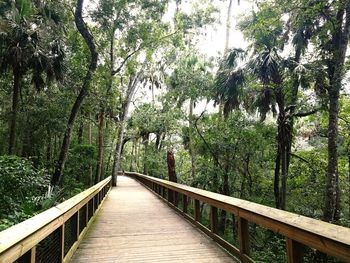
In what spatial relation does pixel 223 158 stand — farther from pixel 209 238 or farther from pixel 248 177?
pixel 209 238

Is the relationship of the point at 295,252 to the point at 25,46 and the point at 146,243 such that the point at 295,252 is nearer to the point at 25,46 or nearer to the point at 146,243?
the point at 146,243

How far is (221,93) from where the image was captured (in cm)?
1080

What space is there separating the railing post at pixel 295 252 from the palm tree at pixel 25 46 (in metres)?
11.0

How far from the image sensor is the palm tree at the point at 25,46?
997cm

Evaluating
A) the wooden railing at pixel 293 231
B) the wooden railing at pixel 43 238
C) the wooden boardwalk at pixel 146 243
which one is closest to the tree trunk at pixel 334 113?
the wooden boardwalk at pixel 146 243

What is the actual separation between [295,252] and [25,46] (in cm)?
1166

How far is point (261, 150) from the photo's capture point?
11250 millimetres

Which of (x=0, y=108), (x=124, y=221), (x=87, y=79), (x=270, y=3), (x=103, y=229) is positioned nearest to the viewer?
(x=103, y=229)

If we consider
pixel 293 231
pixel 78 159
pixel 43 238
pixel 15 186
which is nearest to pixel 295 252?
pixel 293 231

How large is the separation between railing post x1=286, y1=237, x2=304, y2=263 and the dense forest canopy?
12.8ft

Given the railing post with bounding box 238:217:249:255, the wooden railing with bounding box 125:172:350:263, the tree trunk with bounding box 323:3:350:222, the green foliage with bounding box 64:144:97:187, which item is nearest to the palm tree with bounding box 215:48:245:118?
the tree trunk with bounding box 323:3:350:222

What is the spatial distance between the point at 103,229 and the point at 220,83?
748cm

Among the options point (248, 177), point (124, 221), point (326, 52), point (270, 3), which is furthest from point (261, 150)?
point (124, 221)

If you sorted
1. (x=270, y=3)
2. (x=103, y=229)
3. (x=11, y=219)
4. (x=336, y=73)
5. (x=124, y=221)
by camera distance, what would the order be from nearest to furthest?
1. (x=11, y=219)
2. (x=103, y=229)
3. (x=124, y=221)
4. (x=336, y=73)
5. (x=270, y=3)
